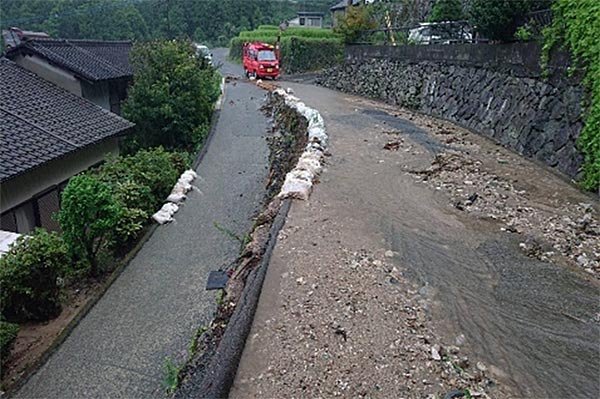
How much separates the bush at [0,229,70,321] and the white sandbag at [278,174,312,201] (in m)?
3.13

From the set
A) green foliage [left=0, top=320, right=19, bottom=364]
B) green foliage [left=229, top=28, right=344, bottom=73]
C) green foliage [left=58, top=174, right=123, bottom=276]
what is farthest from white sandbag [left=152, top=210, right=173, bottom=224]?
green foliage [left=229, top=28, right=344, bottom=73]

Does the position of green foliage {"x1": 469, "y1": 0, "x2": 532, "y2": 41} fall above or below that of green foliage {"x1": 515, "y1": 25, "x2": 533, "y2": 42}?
above

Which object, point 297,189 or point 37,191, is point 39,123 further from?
point 297,189

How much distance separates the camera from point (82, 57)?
595 inches

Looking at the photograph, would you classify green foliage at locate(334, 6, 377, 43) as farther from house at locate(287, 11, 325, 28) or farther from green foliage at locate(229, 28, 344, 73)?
house at locate(287, 11, 325, 28)

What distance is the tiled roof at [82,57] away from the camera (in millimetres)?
13812

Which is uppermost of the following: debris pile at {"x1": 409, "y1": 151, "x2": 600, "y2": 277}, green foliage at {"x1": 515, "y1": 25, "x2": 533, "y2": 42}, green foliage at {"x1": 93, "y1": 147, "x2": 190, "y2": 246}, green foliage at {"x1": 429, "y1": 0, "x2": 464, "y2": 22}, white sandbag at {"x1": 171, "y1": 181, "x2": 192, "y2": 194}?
green foliage at {"x1": 429, "y1": 0, "x2": 464, "y2": 22}

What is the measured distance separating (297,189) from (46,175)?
5104 millimetres

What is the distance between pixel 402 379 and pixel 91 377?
11.4 feet

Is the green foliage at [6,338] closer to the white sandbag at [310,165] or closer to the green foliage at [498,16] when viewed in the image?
the white sandbag at [310,165]

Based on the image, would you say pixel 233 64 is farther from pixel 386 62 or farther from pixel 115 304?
pixel 115 304

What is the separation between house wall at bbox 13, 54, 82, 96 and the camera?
1401 centimetres

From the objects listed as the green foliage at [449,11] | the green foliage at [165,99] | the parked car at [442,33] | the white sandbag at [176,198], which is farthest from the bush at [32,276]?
the green foliage at [449,11]

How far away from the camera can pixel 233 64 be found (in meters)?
42.2
